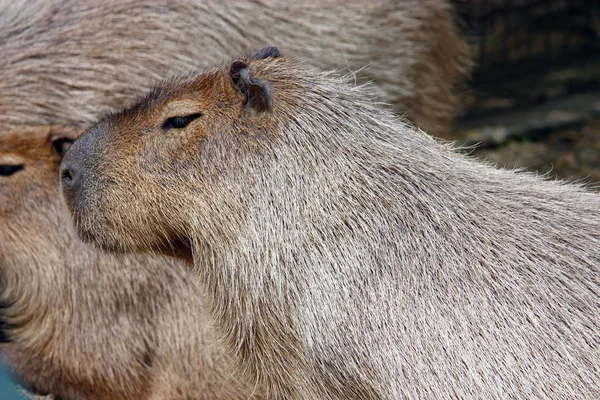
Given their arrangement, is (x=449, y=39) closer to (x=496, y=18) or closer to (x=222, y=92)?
(x=496, y=18)

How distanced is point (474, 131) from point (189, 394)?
3.45m

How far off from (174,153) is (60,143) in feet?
3.70

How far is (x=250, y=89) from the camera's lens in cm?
262

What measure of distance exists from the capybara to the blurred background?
1573 mm

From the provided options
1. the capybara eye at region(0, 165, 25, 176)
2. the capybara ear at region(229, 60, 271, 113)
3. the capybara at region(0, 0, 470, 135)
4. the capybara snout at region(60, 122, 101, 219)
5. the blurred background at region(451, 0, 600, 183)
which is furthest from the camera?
the blurred background at region(451, 0, 600, 183)

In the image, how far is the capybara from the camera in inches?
155

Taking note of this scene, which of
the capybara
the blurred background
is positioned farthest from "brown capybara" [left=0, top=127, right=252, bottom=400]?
the blurred background

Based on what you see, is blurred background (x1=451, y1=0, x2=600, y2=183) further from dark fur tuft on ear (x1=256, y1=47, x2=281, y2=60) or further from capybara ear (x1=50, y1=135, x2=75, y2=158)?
dark fur tuft on ear (x1=256, y1=47, x2=281, y2=60)

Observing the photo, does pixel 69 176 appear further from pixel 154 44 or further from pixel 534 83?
pixel 534 83

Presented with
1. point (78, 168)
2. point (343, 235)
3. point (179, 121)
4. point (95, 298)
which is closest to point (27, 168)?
point (95, 298)

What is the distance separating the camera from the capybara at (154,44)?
3938 mm

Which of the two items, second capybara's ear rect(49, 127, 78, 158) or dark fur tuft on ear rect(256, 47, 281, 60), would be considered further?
second capybara's ear rect(49, 127, 78, 158)

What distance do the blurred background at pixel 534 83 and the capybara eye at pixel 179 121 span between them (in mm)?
3571

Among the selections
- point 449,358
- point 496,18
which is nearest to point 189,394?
point 449,358
